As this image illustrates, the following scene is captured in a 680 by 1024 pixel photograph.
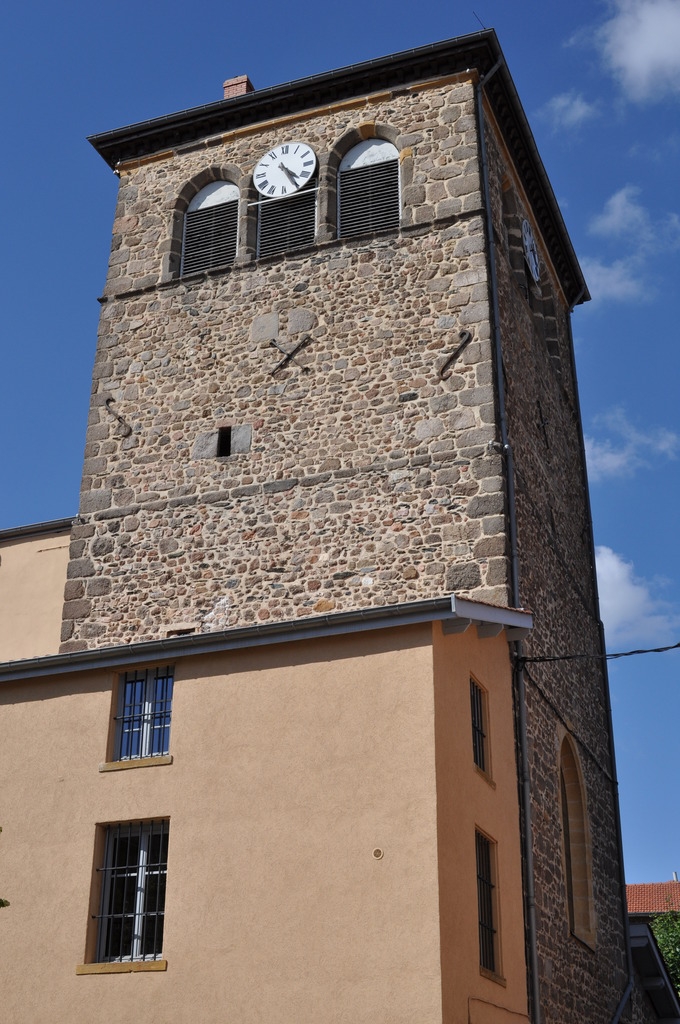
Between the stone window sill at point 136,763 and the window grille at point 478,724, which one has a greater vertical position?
the window grille at point 478,724

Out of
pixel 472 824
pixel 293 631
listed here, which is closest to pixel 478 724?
pixel 472 824

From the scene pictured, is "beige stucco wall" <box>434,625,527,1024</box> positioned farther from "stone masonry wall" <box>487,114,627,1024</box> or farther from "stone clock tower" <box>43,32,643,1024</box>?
"stone masonry wall" <box>487,114,627,1024</box>

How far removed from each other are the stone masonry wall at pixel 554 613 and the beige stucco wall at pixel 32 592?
5992 mm

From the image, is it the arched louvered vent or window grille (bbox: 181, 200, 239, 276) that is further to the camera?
window grille (bbox: 181, 200, 239, 276)

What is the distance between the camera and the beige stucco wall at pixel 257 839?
995 centimetres

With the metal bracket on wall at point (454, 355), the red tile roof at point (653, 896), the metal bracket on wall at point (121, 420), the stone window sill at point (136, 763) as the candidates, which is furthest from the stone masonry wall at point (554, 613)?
the red tile roof at point (653, 896)

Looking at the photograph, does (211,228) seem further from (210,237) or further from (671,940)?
(671,940)

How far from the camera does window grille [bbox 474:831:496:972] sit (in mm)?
11062

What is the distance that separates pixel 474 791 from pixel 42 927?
3964 millimetres

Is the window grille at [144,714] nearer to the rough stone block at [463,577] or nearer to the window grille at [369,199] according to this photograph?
the rough stone block at [463,577]

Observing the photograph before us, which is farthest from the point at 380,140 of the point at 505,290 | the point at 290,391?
the point at 290,391

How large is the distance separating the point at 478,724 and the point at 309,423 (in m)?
5.05

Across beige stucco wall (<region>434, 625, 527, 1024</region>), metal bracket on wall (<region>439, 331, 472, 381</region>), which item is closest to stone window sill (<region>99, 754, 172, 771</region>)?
beige stucco wall (<region>434, 625, 527, 1024</region>)

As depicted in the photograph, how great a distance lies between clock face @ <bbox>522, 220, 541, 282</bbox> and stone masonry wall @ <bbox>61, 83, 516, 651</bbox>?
→ 2015 mm
